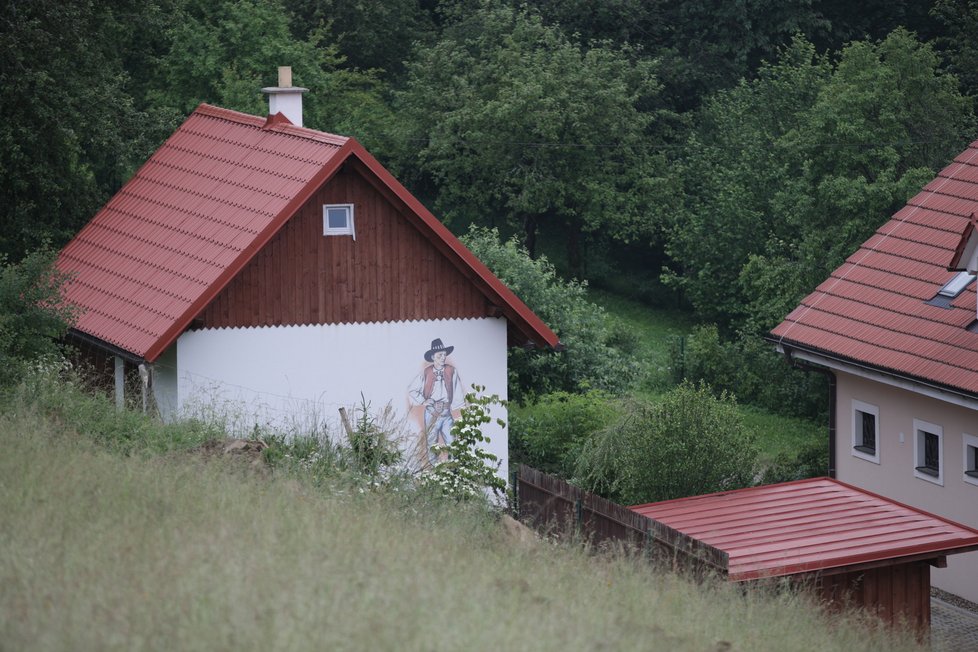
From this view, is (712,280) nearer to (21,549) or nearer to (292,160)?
(292,160)

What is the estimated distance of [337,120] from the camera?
136 ft

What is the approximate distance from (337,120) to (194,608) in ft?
116

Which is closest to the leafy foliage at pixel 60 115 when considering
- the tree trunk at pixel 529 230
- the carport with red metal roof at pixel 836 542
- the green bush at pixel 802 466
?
the carport with red metal roof at pixel 836 542

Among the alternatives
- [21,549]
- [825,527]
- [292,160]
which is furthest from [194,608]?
[292,160]

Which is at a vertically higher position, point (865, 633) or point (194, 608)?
point (194, 608)

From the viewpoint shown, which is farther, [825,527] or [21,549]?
[825,527]

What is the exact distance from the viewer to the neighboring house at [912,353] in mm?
17812

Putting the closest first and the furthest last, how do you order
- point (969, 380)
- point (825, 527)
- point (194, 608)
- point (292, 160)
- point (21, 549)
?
1. point (194, 608)
2. point (21, 549)
3. point (825, 527)
4. point (969, 380)
5. point (292, 160)

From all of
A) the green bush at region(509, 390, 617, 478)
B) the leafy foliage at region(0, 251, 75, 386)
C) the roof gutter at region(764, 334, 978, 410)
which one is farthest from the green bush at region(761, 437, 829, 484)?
the leafy foliage at region(0, 251, 75, 386)

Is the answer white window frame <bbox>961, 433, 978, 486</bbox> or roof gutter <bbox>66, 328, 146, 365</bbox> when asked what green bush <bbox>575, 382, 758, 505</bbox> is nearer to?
white window frame <bbox>961, 433, 978, 486</bbox>

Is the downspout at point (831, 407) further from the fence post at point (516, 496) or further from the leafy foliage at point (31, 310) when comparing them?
the leafy foliage at point (31, 310)

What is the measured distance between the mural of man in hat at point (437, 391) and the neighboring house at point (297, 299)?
0.10 feet

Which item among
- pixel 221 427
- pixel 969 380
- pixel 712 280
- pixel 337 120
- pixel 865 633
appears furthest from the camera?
pixel 337 120

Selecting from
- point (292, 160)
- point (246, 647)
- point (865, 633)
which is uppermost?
point (292, 160)
